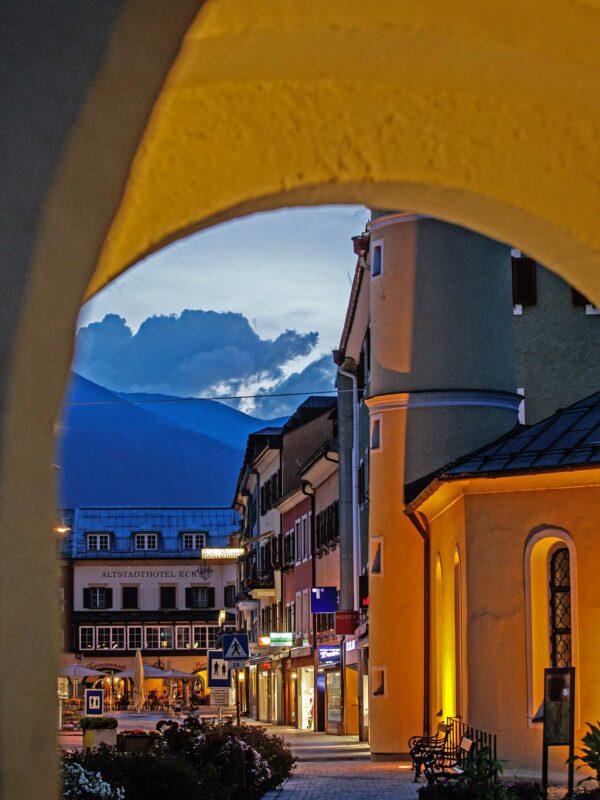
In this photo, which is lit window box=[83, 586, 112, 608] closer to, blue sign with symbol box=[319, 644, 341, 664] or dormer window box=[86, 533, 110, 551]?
dormer window box=[86, 533, 110, 551]

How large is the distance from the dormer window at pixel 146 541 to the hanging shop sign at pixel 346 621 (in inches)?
2390

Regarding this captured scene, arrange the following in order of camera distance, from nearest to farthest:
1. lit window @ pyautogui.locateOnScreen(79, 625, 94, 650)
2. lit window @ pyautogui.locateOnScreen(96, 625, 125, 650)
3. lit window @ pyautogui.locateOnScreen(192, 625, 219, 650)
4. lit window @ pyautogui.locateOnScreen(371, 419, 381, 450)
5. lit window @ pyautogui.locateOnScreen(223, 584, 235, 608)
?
1. lit window @ pyautogui.locateOnScreen(371, 419, 381, 450)
2. lit window @ pyautogui.locateOnScreen(79, 625, 94, 650)
3. lit window @ pyautogui.locateOnScreen(96, 625, 125, 650)
4. lit window @ pyautogui.locateOnScreen(192, 625, 219, 650)
5. lit window @ pyautogui.locateOnScreen(223, 584, 235, 608)

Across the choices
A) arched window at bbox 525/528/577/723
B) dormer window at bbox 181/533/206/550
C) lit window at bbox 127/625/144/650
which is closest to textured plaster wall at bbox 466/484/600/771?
arched window at bbox 525/528/577/723

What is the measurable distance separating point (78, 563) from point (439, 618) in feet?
234

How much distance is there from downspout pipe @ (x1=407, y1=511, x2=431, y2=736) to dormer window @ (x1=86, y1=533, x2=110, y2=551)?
71.0 m

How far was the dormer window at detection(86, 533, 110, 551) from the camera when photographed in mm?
101188

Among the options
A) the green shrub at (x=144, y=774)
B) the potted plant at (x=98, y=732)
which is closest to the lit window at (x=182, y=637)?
the potted plant at (x=98, y=732)

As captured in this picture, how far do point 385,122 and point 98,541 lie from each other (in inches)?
3867

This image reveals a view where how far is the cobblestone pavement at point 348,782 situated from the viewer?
22250mm

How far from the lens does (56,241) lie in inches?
98.3

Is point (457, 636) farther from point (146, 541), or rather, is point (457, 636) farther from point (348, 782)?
point (146, 541)

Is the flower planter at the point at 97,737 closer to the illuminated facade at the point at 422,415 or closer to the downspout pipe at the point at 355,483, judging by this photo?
the illuminated facade at the point at 422,415

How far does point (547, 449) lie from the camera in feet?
80.3

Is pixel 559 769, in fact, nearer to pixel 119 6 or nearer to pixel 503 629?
pixel 503 629
